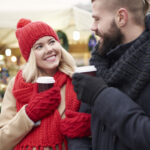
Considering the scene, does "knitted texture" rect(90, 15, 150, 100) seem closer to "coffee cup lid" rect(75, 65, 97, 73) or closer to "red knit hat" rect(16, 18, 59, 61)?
"coffee cup lid" rect(75, 65, 97, 73)

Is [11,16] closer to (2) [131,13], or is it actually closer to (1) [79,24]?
(1) [79,24]

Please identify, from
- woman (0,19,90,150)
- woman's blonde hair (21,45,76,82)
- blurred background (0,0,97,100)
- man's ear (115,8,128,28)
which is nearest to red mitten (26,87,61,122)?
woman (0,19,90,150)

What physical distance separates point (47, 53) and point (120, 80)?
847mm

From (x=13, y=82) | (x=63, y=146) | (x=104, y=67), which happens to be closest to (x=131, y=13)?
(x=104, y=67)

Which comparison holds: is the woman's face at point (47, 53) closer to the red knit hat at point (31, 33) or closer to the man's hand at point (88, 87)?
the red knit hat at point (31, 33)

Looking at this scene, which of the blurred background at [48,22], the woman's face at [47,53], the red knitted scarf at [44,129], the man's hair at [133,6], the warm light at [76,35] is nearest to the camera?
the man's hair at [133,6]

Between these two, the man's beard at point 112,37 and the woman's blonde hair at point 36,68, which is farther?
the woman's blonde hair at point 36,68

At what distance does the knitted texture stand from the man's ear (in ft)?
0.39

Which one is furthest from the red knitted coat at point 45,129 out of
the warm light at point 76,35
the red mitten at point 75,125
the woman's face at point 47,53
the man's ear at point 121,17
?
the warm light at point 76,35

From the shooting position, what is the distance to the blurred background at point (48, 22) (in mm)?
3844

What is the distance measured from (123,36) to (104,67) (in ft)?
0.70

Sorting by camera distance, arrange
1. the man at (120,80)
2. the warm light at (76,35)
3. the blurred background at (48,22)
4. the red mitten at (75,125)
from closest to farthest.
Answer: the man at (120,80), the red mitten at (75,125), the blurred background at (48,22), the warm light at (76,35)

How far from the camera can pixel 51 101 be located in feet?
4.88

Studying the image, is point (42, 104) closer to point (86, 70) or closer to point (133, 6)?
point (86, 70)
